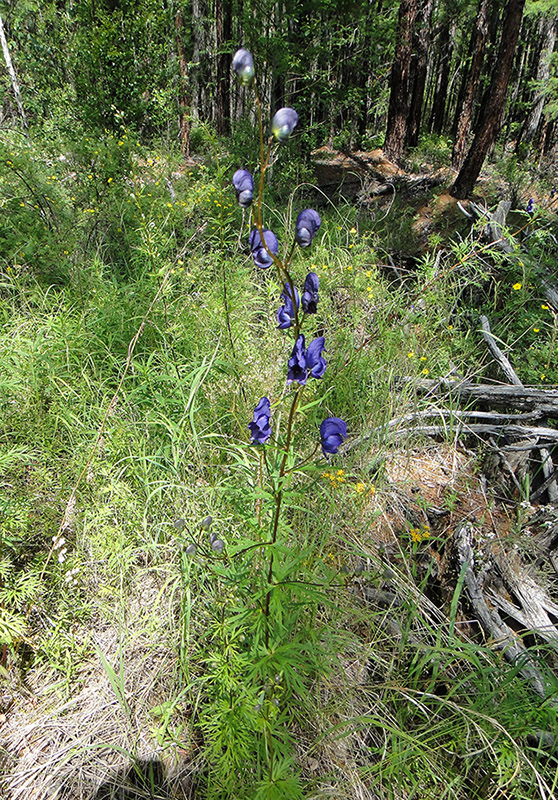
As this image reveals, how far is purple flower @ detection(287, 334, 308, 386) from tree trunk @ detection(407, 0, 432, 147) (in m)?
11.9

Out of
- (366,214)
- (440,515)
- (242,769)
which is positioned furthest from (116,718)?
(366,214)

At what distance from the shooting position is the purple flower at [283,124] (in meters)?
1.06

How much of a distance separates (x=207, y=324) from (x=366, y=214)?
3.85m

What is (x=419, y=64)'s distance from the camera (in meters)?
11.4

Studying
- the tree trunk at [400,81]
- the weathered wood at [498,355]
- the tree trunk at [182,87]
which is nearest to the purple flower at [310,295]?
the weathered wood at [498,355]

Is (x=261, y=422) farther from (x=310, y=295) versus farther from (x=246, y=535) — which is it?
(x=246, y=535)

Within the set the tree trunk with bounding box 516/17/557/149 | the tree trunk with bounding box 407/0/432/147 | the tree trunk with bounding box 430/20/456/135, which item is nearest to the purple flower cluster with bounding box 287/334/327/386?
the tree trunk with bounding box 407/0/432/147

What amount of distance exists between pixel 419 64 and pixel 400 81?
330 cm

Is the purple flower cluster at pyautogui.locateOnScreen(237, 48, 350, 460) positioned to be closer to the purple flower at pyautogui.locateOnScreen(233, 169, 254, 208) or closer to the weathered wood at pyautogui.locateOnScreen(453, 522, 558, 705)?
A: the purple flower at pyautogui.locateOnScreen(233, 169, 254, 208)

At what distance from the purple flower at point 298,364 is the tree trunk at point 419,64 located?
1189 cm

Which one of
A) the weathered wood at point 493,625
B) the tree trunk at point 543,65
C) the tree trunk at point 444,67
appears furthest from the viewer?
the tree trunk at point 444,67

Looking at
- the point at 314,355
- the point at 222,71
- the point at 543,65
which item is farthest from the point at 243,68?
the point at 222,71

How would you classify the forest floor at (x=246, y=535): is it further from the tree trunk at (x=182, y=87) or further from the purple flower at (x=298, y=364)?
the tree trunk at (x=182, y=87)

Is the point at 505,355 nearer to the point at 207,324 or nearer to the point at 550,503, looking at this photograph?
the point at 550,503
